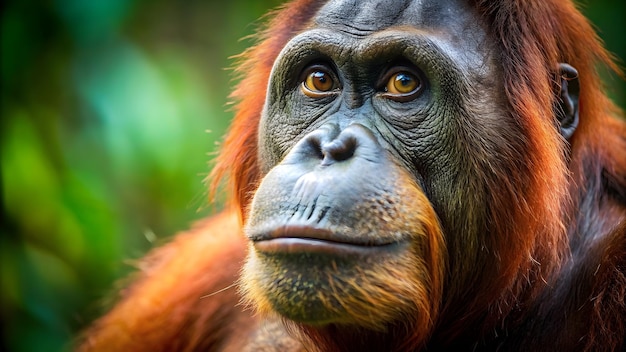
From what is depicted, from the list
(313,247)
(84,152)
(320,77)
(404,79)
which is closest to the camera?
(313,247)

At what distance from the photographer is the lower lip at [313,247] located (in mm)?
2168

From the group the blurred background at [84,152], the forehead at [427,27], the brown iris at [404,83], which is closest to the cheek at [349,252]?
the brown iris at [404,83]

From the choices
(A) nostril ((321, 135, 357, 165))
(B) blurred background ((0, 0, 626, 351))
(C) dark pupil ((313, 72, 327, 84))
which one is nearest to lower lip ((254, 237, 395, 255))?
(A) nostril ((321, 135, 357, 165))

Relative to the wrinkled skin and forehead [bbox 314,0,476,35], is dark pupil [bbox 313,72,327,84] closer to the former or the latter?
the wrinkled skin

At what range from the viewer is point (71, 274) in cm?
475

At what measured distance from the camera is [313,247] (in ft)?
7.11

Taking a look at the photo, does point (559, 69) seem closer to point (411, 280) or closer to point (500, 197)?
point (500, 197)

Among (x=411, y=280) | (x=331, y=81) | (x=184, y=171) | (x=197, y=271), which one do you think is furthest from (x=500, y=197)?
(x=184, y=171)

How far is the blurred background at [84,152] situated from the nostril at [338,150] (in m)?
Answer: 2.69

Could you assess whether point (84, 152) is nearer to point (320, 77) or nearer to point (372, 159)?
point (320, 77)

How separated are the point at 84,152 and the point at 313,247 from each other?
3.11 meters

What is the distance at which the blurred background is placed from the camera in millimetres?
4625

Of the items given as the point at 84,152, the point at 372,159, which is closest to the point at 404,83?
the point at 372,159

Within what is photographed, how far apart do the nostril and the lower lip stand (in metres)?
0.24
